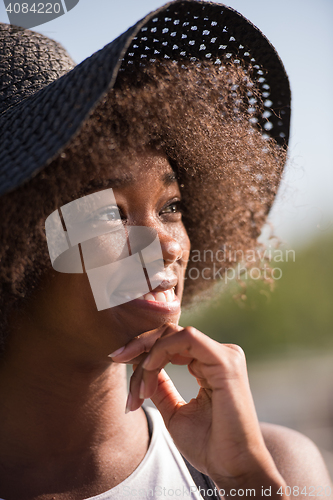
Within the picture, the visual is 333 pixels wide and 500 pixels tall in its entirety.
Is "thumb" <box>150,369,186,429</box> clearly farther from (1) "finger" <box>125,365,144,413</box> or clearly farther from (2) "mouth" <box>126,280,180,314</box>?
(2) "mouth" <box>126,280,180,314</box>

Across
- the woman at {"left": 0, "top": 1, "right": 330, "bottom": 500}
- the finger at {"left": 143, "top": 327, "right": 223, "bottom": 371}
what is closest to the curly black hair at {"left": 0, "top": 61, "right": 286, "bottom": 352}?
the woman at {"left": 0, "top": 1, "right": 330, "bottom": 500}

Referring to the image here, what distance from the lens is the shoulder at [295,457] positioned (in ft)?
6.37

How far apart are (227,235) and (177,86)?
43.0 inches

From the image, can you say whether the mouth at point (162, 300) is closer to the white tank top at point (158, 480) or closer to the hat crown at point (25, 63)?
the white tank top at point (158, 480)

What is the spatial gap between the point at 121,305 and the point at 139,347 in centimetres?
17

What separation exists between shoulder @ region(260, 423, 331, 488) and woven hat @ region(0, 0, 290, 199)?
151 centimetres

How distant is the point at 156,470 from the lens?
6.10 feet

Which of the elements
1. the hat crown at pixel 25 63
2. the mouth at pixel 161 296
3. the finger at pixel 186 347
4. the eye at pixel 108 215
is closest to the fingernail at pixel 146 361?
the finger at pixel 186 347

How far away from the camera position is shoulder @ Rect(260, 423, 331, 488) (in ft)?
6.37

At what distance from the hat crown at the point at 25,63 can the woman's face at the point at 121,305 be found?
0.62 meters

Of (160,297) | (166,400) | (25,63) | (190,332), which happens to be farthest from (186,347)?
(25,63)

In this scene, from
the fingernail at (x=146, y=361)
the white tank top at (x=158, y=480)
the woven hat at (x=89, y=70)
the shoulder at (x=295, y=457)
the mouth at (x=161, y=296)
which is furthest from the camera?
the shoulder at (x=295, y=457)

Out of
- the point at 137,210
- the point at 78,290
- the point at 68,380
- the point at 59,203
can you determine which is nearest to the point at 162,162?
the point at 137,210

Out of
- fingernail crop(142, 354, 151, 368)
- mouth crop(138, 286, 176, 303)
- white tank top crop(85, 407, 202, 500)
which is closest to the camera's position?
fingernail crop(142, 354, 151, 368)
